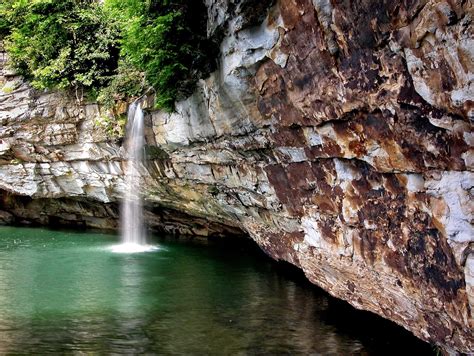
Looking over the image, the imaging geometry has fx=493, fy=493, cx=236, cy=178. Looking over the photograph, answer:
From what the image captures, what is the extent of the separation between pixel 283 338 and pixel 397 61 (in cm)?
563

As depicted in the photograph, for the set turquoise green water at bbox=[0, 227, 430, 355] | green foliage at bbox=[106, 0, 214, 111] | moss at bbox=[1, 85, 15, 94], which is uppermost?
moss at bbox=[1, 85, 15, 94]

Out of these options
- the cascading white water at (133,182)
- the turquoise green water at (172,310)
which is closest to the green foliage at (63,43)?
the cascading white water at (133,182)

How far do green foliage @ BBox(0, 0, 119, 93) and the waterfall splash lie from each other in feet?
7.32

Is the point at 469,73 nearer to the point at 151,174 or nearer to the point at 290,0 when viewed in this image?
the point at 290,0

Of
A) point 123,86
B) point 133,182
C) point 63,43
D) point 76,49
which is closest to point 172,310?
point 123,86

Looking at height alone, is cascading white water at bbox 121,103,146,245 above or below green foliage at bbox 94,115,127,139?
below

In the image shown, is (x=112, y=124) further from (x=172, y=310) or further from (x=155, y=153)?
(x=172, y=310)

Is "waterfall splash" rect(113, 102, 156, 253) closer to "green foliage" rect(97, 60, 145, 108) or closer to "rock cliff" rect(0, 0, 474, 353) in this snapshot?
"green foliage" rect(97, 60, 145, 108)

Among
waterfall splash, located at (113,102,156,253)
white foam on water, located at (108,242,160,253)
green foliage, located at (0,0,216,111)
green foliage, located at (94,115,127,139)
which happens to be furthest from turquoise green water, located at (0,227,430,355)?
green foliage, located at (0,0,216,111)

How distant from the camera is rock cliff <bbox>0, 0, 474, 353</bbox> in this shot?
5555 millimetres

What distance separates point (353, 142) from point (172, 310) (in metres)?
5.74

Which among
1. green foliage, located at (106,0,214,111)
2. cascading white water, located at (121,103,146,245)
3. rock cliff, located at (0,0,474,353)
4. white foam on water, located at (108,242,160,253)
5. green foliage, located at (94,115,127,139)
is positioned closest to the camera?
rock cliff, located at (0,0,474,353)

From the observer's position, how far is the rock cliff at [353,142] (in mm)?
5555

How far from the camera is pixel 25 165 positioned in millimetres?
20328
